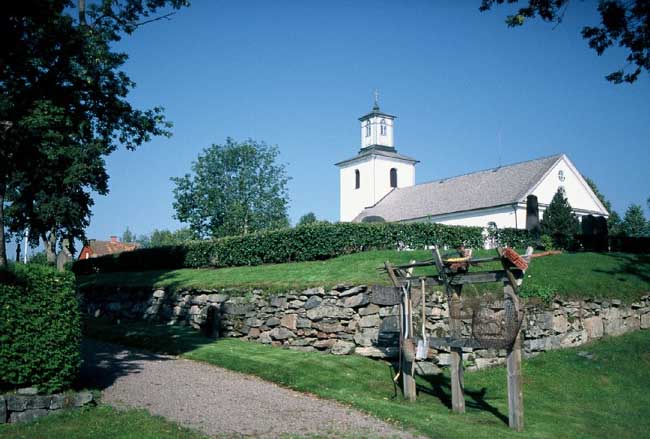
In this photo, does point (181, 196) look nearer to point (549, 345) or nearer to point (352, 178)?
point (352, 178)

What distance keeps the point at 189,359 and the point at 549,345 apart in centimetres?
1001

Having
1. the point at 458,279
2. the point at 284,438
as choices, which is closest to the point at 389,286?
the point at 458,279

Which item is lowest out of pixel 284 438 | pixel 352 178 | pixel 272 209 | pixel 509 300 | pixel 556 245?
pixel 284 438

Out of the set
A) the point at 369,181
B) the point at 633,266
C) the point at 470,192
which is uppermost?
the point at 369,181

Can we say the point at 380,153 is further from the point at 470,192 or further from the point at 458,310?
the point at 458,310

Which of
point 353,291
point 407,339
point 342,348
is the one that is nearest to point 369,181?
point 353,291

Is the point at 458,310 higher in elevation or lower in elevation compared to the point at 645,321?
higher

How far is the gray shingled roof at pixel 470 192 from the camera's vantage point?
45219 millimetres

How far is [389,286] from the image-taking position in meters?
15.4

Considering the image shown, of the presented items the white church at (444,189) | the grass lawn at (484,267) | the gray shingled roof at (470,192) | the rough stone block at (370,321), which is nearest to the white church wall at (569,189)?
the white church at (444,189)

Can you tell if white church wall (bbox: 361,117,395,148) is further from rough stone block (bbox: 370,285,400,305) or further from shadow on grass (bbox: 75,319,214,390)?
rough stone block (bbox: 370,285,400,305)

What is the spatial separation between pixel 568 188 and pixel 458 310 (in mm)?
41063

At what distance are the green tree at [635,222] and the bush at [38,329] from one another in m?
78.5

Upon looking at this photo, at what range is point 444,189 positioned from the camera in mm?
52250
